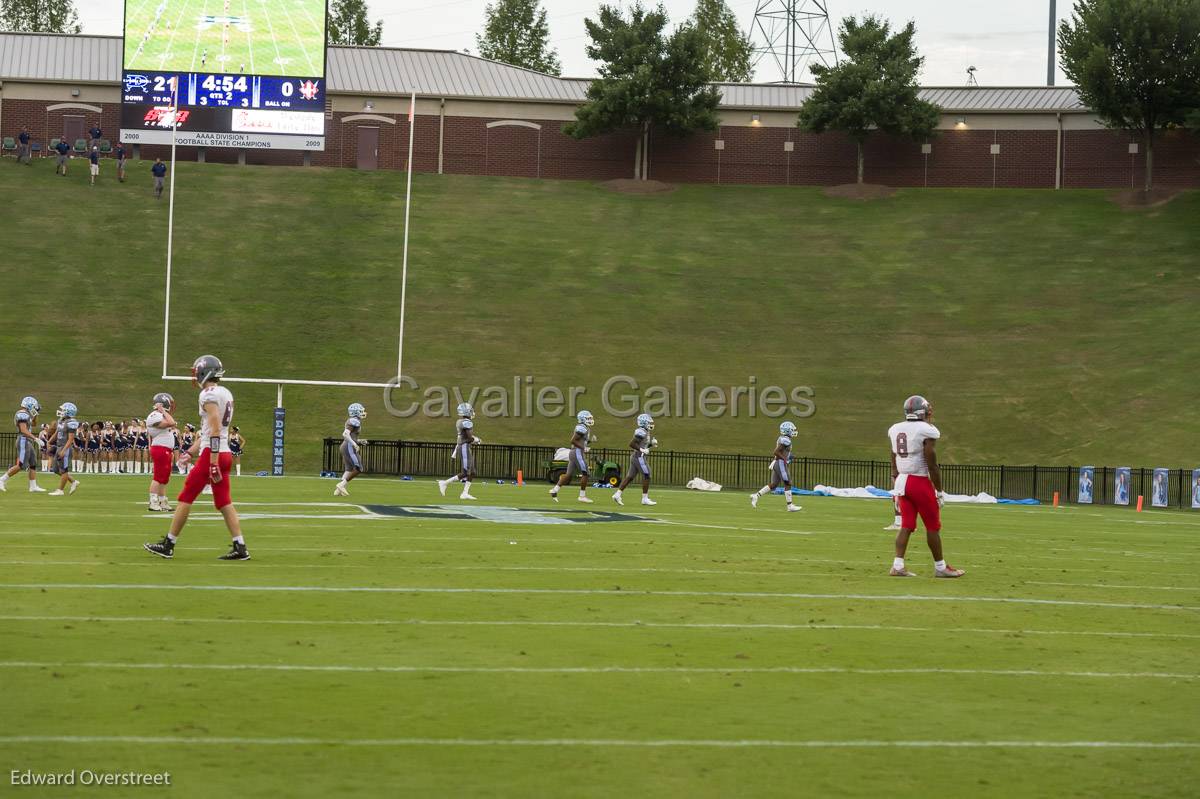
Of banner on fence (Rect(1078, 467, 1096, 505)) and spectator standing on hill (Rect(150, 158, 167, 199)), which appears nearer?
banner on fence (Rect(1078, 467, 1096, 505))

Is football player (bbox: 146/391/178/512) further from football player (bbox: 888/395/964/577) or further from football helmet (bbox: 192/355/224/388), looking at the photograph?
football player (bbox: 888/395/964/577)

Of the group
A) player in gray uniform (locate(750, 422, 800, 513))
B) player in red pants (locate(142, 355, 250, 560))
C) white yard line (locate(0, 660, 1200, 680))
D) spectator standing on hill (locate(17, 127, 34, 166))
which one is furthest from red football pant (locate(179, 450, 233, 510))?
spectator standing on hill (locate(17, 127, 34, 166))

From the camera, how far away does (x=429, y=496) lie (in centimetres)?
2625

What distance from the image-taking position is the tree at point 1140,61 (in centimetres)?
5431

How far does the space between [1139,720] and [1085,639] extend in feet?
9.27

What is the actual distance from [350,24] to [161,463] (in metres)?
64.0

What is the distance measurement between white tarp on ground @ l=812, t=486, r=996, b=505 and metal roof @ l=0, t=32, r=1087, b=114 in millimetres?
29639

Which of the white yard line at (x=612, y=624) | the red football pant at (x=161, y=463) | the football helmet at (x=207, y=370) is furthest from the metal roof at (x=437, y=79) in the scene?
the white yard line at (x=612, y=624)

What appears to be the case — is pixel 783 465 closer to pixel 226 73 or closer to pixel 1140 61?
pixel 226 73

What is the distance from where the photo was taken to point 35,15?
79.2 m

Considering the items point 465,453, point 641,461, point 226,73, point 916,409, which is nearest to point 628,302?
point 226,73

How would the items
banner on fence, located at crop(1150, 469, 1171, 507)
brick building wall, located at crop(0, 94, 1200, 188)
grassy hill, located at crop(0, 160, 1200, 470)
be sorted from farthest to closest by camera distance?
brick building wall, located at crop(0, 94, 1200, 188) → grassy hill, located at crop(0, 160, 1200, 470) → banner on fence, located at crop(1150, 469, 1171, 507)

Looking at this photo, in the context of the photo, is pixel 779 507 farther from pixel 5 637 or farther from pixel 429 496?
pixel 5 637

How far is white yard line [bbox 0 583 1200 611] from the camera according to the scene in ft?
37.6
